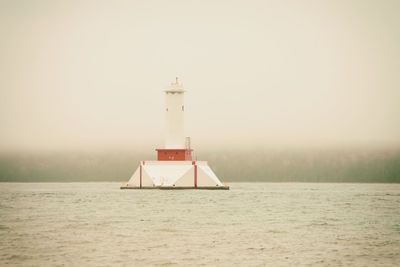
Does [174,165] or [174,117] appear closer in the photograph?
[174,165]

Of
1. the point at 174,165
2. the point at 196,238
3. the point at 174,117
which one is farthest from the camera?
the point at 174,117

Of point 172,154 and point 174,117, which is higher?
point 174,117

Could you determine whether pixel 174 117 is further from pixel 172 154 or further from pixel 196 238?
pixel 196 238

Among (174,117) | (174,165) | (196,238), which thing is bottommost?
(196,238)

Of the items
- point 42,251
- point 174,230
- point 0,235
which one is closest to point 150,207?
point 174,230

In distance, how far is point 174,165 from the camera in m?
68.9

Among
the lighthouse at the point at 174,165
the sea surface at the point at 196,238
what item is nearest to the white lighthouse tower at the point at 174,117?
the lighthouse at the point at 174,165

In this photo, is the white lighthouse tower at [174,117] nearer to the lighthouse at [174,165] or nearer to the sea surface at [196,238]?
the lighthouse at [174,165]

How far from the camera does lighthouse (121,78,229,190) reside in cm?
6862

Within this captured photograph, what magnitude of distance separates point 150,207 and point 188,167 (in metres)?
17.6

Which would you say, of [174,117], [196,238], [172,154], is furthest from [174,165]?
[196,238]

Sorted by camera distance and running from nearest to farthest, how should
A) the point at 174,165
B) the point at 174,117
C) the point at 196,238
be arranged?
the point at 196,238 → the point at 174,165 → the point at 174,117

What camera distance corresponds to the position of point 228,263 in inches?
955

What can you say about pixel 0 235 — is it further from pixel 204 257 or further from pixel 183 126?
pixel 183 126
